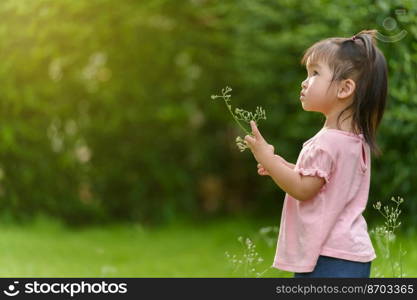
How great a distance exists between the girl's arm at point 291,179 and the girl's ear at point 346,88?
0.32m

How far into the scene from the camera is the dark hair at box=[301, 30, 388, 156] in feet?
8.77

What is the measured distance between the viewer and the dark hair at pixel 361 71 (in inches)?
105

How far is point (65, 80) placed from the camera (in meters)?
7.71

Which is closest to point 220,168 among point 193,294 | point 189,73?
point 189,73

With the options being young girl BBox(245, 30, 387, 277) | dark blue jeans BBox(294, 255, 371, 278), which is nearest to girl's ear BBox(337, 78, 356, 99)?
young girl BBox(245, 30, 387, 277)

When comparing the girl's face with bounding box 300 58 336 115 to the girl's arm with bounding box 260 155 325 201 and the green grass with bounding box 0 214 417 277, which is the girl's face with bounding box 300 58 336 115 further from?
the green grass with bounding box 0 214 417 277

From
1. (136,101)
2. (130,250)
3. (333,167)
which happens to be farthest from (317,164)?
(136,101)

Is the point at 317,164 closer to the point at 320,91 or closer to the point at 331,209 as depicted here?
the point at 331,209

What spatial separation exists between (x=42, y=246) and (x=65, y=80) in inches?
77.2

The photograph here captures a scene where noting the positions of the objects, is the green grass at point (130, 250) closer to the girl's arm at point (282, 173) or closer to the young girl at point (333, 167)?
the young girl at point (333, 167)

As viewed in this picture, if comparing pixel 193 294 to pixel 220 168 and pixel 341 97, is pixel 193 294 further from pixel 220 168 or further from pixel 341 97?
pixel 220 168

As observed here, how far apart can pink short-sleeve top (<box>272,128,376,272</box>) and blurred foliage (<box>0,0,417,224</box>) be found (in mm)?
3995

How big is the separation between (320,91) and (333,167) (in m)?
0.28

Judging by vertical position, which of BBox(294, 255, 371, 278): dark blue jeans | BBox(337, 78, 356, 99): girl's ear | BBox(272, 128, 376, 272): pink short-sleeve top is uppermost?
BBox(337, 78, 356, 99): girl's ear
